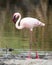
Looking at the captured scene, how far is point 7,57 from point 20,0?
56.9 feet

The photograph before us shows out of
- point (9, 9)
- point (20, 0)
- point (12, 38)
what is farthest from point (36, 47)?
point (20, 0)

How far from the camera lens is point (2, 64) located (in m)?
6.48

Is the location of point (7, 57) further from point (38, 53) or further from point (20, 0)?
point (20, 0)

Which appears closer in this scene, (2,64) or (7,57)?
(2,64)

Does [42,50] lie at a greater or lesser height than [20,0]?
lesser

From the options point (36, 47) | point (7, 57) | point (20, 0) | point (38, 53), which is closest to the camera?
point (7, 57)

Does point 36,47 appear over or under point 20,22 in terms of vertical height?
under

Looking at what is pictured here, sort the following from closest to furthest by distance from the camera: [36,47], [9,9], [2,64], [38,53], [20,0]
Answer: [2,64]
[38,53]
[36,47]
[9,9]
[20,0]

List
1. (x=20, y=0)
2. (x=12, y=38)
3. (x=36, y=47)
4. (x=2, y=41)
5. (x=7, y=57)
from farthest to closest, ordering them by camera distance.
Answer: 1. (x=20, y=0)
2. (x=12, y=38)
3. (x=2, y=41)
4. (x=36, y=47)
5. (x=7, y=57)

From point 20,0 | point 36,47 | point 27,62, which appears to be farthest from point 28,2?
point 27,62

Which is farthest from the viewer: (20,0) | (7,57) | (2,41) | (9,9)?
(20,0)

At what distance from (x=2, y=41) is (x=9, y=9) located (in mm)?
13840

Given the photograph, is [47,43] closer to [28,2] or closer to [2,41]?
[2,41]

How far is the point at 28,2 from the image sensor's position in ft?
76.3
